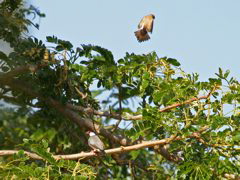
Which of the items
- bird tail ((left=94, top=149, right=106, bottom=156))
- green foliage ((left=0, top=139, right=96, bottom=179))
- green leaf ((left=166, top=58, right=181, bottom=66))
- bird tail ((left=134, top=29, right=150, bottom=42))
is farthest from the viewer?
bird tail ((left=134, top=29, right=150, bottom=42))

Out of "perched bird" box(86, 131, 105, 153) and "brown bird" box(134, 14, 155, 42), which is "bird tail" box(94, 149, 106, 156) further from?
"brown bird" box(134, 14, 155, 42)

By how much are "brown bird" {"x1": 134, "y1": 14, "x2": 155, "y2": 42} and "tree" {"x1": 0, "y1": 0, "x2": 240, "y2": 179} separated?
0.57 ft

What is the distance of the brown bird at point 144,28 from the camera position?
2.82 meters

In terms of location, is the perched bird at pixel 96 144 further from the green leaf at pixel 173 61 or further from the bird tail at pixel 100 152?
the green leaf at pixel 173 61

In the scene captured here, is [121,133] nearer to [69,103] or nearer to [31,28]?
[69,103]

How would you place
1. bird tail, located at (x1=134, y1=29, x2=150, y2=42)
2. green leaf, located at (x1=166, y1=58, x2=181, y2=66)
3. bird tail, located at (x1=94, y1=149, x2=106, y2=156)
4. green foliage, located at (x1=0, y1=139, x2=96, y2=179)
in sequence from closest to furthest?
1. green foliage, located at (x1=0, y1=139, x2=96, y2=179)
2. bird tail, located at (x1=94, y1=149, x2=106, y2=156)
3. green leaf, located at (x1=166, y1=58, x2=181, y2=66)
4. bird tail, located at (x1=134, y1=29, x2=150, y2=42)

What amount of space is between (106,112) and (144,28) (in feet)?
1.36

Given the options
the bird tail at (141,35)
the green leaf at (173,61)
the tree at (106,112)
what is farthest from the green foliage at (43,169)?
the bird tail at (141,35)

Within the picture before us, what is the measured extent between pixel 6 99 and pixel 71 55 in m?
0.51

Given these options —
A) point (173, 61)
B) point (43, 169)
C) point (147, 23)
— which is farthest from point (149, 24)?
point (43, 169)

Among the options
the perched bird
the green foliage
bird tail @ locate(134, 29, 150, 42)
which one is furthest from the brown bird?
the green foliage

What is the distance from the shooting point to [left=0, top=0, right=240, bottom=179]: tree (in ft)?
7.94

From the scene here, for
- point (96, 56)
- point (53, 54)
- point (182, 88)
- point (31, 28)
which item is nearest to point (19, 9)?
point (31, 28)

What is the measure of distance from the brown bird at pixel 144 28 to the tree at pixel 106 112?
6.8 inches
